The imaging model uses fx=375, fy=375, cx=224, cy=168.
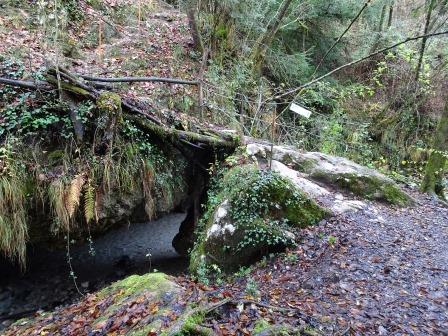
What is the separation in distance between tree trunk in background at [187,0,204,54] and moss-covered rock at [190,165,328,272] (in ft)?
16.8

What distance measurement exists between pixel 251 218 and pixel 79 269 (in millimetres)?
4022

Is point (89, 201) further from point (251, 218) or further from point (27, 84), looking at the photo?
point (251, 218)

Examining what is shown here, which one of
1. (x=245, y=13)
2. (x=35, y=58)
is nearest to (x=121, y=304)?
(x=35, y=58)

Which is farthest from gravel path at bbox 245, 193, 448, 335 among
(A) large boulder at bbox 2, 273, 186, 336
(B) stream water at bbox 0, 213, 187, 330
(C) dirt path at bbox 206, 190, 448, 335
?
(B) stream water at bbox 0, 213, 187, 330

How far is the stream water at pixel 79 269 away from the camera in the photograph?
20.6 ft

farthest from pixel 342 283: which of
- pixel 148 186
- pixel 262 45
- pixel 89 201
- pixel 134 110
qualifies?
pixel 262 45

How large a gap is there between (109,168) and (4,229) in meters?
1.56

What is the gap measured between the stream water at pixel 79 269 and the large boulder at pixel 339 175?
2.78m

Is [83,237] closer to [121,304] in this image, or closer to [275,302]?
[121,304]

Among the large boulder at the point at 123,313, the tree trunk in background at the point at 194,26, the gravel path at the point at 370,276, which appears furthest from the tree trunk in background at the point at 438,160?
the tree trunk in background at the point at 194,26

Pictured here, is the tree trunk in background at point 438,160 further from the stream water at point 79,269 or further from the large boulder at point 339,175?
the stream water at point 79,269

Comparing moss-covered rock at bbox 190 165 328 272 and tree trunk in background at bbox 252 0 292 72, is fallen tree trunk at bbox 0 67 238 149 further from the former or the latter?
tree trunk in background at bbox 252 0 292 72

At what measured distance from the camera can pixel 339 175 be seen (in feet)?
23.1

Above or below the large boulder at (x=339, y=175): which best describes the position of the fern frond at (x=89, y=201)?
below
